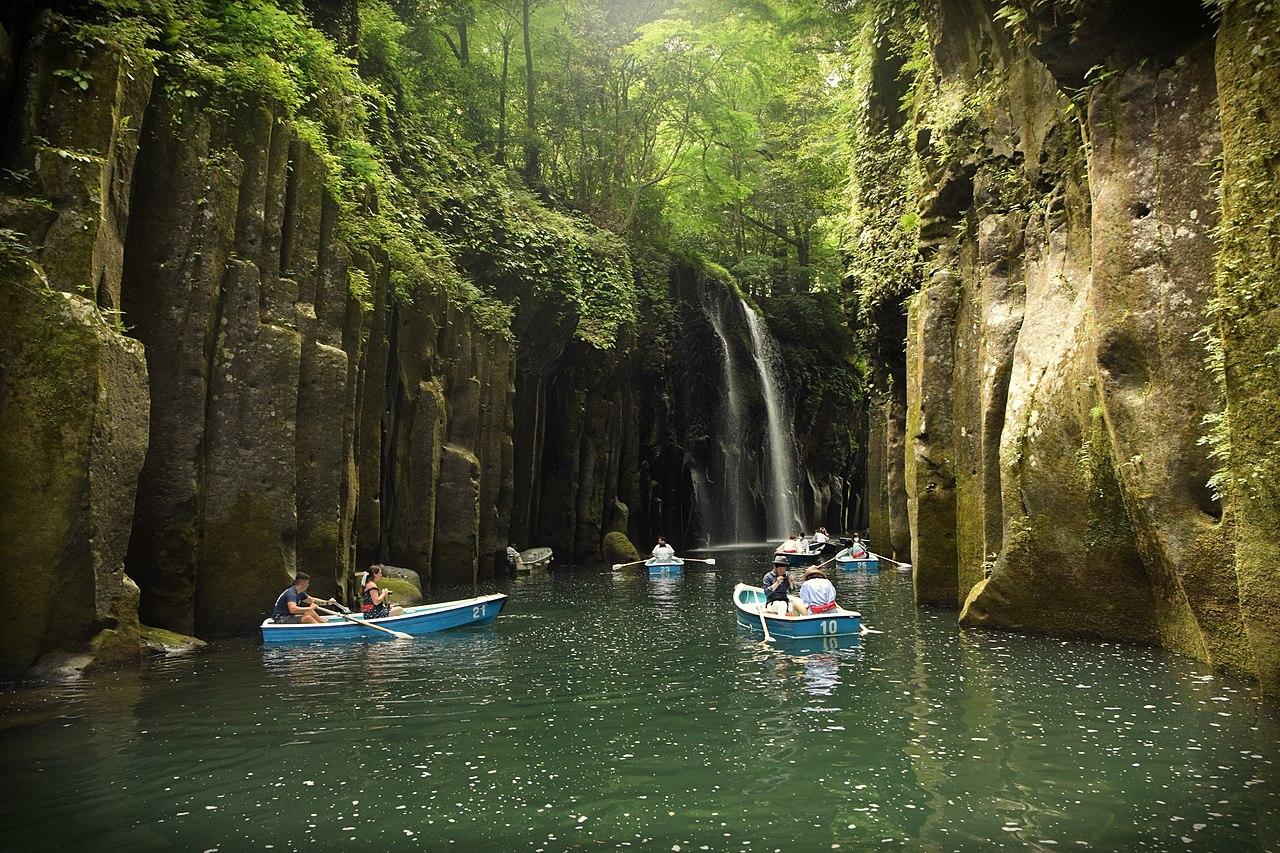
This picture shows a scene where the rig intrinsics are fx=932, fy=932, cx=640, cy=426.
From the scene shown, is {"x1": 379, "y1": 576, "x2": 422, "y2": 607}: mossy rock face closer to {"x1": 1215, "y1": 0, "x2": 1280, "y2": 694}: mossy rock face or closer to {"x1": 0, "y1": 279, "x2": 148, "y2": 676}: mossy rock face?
{"x1": 0, "y1": 279, "x2": 148, "y2": 676}: mossy rock face

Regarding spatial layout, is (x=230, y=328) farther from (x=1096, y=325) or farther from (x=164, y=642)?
(x=1096, y=325)

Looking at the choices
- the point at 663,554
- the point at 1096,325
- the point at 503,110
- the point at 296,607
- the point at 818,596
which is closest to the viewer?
the point at 1096,325

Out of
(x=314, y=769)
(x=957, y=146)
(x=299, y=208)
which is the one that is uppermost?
(x=957, y=146)

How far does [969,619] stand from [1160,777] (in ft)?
28.3

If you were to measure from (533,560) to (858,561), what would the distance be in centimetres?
1152

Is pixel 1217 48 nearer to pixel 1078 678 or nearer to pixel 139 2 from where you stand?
pixel 1078 678

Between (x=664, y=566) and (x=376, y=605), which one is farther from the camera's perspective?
(x=664, y=566)

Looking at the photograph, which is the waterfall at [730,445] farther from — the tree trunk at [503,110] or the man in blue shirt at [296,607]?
the man in blue shirt at [296,607]

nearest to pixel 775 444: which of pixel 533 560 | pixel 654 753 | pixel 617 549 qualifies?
pixel 617 549

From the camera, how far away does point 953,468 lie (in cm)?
1884

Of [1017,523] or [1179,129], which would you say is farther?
[1017,523]

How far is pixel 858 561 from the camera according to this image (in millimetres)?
33094

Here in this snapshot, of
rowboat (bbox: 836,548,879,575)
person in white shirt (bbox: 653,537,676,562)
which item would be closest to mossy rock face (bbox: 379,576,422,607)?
person in white shirt (bbox: 653,537,676,562)

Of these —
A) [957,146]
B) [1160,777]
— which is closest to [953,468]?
[957,146]
